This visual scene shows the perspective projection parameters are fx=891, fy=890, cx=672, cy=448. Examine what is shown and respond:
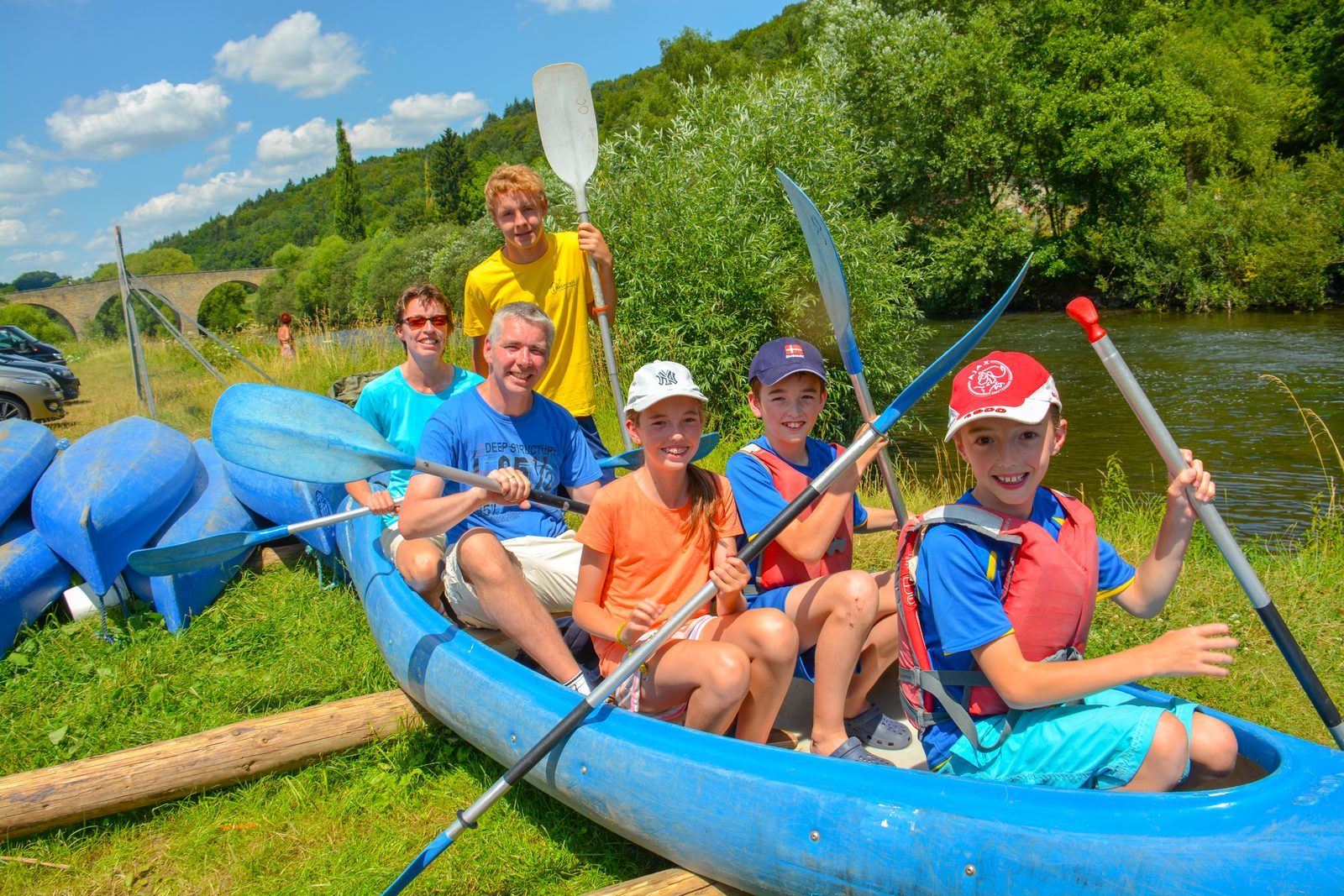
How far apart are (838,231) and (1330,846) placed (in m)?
7.49

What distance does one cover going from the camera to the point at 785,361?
8.05 ft

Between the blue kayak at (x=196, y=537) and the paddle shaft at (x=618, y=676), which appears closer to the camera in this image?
the paddle shaft at (x=618, y=676)

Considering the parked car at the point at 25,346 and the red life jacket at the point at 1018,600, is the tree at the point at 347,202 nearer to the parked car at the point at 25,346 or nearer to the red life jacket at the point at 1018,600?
the parked car at the point at 25,346

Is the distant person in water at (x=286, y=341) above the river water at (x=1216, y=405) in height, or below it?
above

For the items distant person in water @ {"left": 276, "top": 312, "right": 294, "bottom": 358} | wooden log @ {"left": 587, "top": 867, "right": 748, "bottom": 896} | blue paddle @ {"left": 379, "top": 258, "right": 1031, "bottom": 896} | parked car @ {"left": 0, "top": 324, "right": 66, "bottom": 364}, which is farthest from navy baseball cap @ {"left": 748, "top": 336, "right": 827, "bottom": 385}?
parked car @ {"left": 0, "top": 324, "right": 66, "bottom": 364}

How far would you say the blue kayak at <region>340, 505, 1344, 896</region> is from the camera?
1.60 m

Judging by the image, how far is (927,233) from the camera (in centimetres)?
1941

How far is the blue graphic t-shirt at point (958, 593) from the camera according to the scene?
1.81 m

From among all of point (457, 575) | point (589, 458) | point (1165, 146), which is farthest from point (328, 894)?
point (1165, 146)

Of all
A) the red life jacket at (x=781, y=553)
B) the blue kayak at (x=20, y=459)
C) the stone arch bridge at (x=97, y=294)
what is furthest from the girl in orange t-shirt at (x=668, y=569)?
the stone arch bridge at (x=97, y=294)

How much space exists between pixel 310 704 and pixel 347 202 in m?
70.5

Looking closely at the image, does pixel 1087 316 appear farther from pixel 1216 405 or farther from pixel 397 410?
pixel 1216 405

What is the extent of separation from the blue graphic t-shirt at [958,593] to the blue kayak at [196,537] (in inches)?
122

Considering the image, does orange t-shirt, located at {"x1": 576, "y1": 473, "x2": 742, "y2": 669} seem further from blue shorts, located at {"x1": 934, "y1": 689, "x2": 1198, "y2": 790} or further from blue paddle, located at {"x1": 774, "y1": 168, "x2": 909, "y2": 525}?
blue shorts, located at {"x1": 934, "y1": 689, "x2": 1198, "y2": 790}
